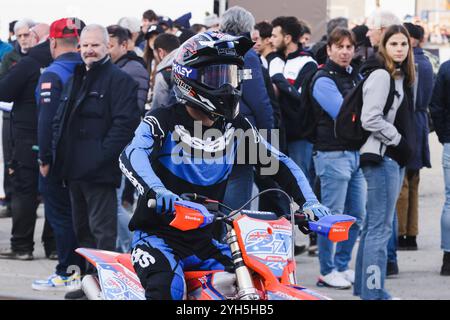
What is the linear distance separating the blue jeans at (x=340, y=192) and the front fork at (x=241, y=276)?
4.04 metres

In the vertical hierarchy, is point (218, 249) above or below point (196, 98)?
below

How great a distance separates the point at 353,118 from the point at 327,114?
95 centimetres

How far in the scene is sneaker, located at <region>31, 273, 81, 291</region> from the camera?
9305 millimetres

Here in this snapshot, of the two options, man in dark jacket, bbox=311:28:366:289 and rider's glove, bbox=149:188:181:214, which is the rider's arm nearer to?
rider's glove, bbox=149:188:181:214

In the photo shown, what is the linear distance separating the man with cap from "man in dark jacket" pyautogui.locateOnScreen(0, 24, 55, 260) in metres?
1.00

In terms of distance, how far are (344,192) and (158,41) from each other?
2551 millimetres

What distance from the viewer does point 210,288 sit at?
539 centimetres

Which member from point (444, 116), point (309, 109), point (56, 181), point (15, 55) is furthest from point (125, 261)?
point (15, 55)

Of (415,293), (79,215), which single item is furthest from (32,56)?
(415,293)

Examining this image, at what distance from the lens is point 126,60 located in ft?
36.5

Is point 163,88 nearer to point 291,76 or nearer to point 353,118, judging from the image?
point 291,76

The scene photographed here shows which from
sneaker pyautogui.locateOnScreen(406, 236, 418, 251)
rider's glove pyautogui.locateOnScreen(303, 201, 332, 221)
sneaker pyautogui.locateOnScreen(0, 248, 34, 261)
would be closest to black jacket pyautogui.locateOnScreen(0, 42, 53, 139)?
sneaker pyautogui.locateOnScreen(0, 248, 34, 261)

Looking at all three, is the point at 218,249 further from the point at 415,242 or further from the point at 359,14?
the point at 359,14
